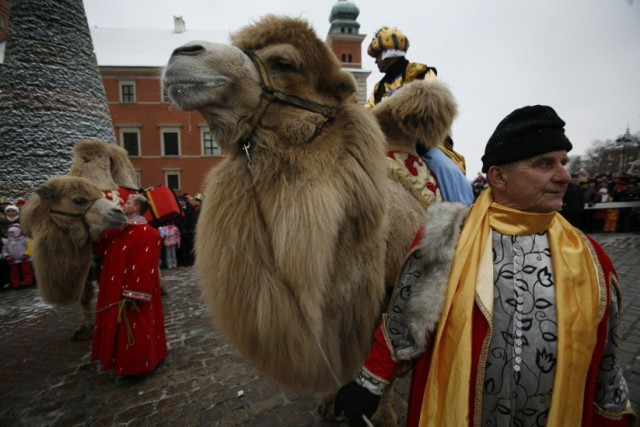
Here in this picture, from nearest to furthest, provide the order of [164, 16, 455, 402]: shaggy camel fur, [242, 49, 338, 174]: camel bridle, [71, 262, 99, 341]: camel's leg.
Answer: [164, 16, 455, 402]: shaggy camel fur, [242, 49, 338, 174]: camel bridle, [71, 262, 99, 341]: camel's leg

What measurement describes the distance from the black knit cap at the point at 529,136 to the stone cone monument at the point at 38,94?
12741 millimetres

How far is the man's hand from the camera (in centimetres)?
146

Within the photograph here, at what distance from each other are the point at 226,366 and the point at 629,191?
16.5 meters

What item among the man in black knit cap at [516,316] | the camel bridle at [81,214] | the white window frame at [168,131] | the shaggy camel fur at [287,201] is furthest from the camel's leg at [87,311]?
the white window frame at [168,131]

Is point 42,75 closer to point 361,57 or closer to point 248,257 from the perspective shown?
point 248,257

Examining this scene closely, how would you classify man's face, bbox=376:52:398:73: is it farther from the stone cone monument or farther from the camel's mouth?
the stone cone monument

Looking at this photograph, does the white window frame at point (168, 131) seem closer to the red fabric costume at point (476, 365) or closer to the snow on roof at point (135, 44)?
A: the snow on roof at point (135, 44)

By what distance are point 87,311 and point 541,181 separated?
21.5 ft

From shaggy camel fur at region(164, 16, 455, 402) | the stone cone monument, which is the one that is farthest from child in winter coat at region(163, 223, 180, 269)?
shaggy camel fur at region(164, 16, 455, 402)

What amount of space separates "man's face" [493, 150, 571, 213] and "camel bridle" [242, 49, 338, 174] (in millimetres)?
1017

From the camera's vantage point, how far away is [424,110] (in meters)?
2.19

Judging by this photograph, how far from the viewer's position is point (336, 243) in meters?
1.73

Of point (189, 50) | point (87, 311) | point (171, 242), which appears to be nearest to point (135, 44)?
point (171, 242)

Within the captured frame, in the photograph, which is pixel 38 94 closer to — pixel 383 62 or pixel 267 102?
pixel 383 62
